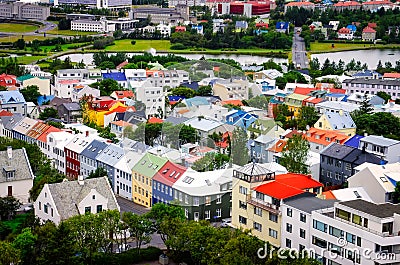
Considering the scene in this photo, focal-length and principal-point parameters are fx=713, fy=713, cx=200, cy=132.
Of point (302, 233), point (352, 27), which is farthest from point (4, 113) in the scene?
point (352, 27)

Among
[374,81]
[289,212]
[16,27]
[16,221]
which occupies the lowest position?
[16,221]

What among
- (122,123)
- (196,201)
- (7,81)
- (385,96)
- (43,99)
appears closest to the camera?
(196,201)

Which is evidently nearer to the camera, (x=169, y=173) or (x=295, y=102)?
(x=169, y=173)

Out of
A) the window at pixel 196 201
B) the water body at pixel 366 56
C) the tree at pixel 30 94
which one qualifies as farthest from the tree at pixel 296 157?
the water body at pixel 366 56

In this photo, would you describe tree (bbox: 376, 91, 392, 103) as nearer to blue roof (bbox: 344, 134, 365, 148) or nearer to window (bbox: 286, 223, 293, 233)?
blue roof (bbox: 344, 134, 365, 148)

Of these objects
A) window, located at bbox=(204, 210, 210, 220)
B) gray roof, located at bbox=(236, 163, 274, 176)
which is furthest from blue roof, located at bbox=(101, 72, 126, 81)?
gray roof, located at bbox=(236, 163, 274, 176)

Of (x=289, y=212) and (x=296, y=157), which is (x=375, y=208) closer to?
(x=289, y=212)
